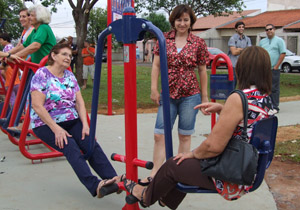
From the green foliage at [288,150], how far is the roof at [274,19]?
1312 inches

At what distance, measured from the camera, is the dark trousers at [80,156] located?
2926 millimetres

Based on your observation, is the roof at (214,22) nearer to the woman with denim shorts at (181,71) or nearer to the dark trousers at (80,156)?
the woman with denim shorts at (181,71)

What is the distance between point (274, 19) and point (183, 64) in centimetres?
3915

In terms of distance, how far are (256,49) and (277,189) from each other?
173 cm

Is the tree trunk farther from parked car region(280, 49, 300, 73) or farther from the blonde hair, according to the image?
parked car region(280, 49, 300, 73)

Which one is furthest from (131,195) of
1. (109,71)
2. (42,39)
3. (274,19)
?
(274,19)

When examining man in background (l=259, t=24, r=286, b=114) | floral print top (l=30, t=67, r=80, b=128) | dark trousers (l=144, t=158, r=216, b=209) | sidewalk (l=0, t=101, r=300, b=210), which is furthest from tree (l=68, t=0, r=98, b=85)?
dark trousers (l=144, t=158, r=216, b=209)

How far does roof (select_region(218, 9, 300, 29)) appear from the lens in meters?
36.6

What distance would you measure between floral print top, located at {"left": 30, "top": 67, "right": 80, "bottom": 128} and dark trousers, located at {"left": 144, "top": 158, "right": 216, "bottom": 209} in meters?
1.24

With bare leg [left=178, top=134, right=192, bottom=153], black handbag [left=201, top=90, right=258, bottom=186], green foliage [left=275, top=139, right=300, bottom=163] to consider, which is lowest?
green foliage [left=275, top=139, right=300, bottom=163]

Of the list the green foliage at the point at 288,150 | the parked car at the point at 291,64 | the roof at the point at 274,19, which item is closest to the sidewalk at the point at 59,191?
the green foliage at the point at 288,150

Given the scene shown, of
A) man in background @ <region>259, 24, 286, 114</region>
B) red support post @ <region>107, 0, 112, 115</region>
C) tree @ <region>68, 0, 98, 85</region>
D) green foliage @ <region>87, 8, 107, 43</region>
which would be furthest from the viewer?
green foliage @ <region>87, 8, 107, 43</region>

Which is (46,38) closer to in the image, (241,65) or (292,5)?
(241,65)

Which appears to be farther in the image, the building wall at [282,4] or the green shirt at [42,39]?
the building wall at [282,4]
